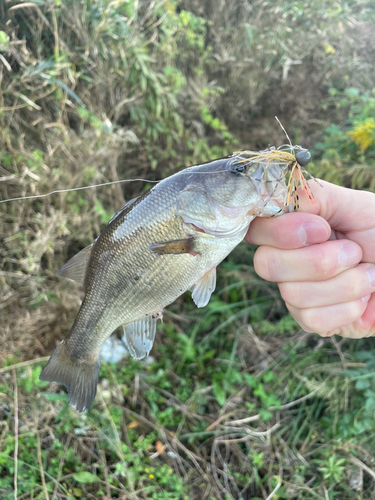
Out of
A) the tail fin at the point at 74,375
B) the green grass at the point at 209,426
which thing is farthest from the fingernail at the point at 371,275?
the tail fin at the point at 74,375

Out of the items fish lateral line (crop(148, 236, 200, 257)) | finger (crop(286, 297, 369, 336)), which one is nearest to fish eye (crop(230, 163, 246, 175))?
fish lateral line (crop(148, 236, 200, 257))

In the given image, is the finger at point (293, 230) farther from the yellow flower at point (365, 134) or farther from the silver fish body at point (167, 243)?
the yellow flower at point (365, 134)

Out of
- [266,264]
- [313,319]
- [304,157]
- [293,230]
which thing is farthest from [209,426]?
[304,157]

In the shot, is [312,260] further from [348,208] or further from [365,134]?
[365,134]

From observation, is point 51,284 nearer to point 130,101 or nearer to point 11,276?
point 11,276

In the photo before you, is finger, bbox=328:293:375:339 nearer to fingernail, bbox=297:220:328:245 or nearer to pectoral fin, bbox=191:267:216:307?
fingernail, bbox=297:220:328:245

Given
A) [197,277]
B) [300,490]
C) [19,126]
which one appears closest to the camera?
[197,277]

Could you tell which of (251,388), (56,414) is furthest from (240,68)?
(56,414)
